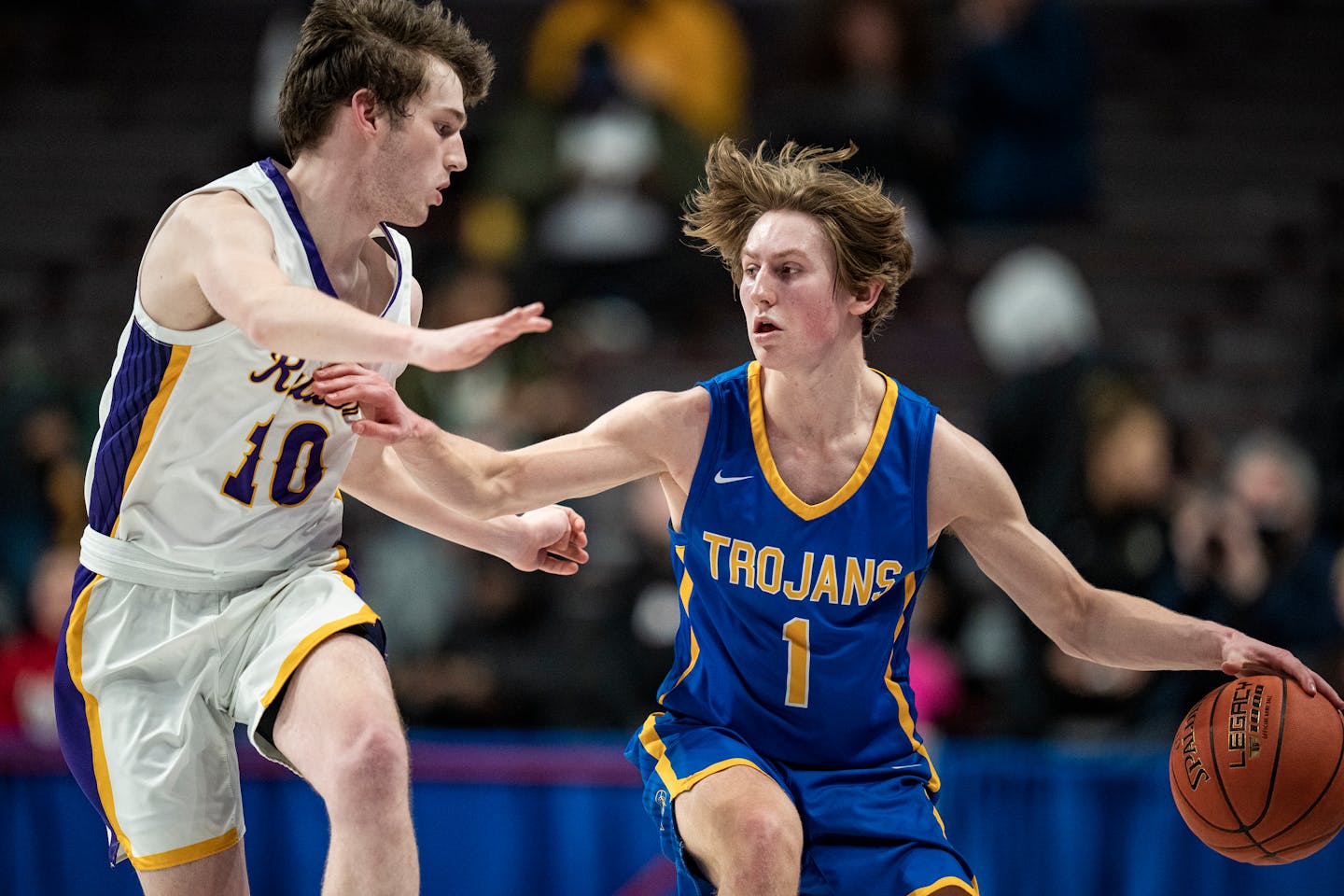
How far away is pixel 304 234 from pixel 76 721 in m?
1.40

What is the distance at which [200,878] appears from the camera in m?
4.13

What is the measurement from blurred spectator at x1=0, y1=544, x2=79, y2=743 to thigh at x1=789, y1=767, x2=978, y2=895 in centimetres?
451

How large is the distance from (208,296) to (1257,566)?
523cm

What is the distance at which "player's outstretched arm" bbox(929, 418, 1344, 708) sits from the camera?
4.57 m

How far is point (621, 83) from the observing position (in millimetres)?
9383

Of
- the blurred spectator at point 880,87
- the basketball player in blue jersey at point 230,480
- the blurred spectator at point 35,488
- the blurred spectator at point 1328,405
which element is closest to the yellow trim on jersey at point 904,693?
the basketball player in blue jersey at point 230,480

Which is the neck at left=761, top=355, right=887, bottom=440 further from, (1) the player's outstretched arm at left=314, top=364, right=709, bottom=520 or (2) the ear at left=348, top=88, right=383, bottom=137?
(2) the ear at left=348, top=88, right=383, bottom=137

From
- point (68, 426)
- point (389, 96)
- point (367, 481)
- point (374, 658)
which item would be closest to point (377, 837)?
point (374, 658)

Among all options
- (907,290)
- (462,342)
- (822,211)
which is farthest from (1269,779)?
(907,290)

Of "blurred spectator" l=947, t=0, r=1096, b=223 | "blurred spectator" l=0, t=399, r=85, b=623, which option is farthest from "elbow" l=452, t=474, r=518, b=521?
"blurred spectator" l=947, t=0, r=1096, b=223

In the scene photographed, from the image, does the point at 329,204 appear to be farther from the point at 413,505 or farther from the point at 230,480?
the point at 413,505

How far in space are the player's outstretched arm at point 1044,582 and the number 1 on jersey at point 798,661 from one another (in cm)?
49

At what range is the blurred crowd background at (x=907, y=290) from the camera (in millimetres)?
7531

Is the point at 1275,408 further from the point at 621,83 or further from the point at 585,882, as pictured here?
Answer: the point at 585,882
